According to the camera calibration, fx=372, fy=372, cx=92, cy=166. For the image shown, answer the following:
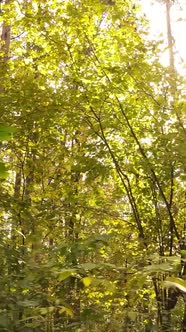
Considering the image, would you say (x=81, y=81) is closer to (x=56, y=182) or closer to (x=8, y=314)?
(x=56, y=182)

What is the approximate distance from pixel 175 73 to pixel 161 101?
1.16 ft

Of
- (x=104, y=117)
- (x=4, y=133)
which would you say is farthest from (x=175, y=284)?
(x=104, y=117)

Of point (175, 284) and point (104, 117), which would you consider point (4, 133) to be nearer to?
point (175, 284)

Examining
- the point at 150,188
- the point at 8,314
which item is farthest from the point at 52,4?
the point at 8,314

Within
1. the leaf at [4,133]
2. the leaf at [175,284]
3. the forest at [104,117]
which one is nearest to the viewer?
the leaf at [4,133]

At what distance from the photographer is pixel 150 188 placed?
441 cm

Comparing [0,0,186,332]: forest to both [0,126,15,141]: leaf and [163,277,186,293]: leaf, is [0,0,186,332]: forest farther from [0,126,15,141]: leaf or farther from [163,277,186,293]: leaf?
[0,126,15,141]: leaf

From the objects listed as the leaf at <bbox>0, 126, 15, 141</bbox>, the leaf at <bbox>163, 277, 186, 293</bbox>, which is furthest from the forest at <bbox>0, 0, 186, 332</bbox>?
the leaf at <bbox>0, 126, 15, 141</bbox>

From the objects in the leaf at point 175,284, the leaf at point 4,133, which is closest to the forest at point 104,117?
the leaf at point 175,284

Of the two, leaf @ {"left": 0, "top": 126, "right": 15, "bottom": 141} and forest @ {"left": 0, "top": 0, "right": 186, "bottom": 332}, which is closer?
leaf @ {"left": 0, "top": 126, "right": 15, "bottom": 141}

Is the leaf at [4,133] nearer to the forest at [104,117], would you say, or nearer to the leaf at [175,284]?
the leaf at [175,284]

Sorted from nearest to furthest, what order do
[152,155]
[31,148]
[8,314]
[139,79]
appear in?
[8,314] < [139,79] < [152,155] < [31,148]

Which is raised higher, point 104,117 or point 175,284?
point 104,117

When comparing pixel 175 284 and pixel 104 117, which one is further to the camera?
pixel 104 117
